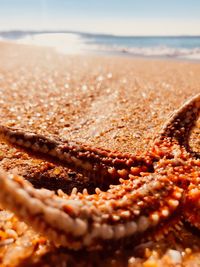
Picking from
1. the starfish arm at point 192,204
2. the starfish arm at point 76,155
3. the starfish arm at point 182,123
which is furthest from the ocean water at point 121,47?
the starfish arm at point 192,204

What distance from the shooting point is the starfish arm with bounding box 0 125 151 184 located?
2.82 metres

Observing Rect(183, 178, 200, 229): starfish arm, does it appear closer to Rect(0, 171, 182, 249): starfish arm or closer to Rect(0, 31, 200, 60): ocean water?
Rect(0, 171, 182, 249): starfish arm

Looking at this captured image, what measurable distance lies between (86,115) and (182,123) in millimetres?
2214

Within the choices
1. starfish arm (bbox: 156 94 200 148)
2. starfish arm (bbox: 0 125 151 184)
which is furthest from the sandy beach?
starfish arm (bbox: 156 94 200 148)

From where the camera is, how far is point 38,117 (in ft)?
17.0

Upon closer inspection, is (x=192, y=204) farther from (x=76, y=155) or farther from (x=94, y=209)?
(x=76, y=155)

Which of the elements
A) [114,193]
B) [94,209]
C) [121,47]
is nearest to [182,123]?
[114,193]

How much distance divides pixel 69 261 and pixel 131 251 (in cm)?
35

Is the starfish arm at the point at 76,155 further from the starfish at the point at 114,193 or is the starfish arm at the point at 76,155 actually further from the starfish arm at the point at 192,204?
the starfish arm at the point at 192,204

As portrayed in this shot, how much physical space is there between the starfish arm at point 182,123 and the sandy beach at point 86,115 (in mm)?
530

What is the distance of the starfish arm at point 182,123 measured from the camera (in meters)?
3.25

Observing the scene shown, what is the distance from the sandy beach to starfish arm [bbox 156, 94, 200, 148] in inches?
20.9

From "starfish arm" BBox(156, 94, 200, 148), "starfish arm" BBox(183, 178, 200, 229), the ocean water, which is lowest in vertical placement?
the ocean water

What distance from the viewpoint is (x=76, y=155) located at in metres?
2.89
